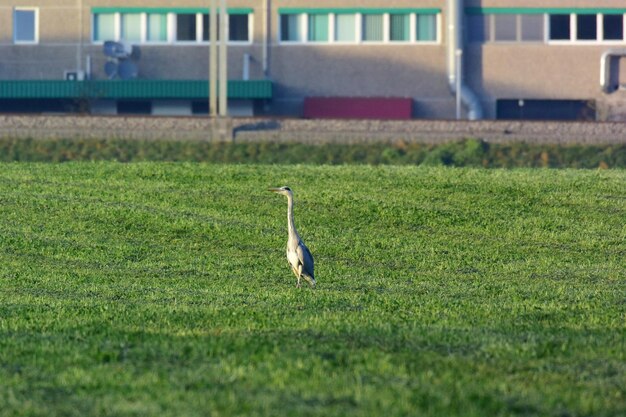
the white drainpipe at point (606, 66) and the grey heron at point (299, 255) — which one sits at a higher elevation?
the white drainpipe at point (606, 66)

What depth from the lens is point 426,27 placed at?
64.6 metres

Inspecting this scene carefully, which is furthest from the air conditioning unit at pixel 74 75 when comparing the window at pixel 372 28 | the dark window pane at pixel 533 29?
the dark window pane at pixel 533 29

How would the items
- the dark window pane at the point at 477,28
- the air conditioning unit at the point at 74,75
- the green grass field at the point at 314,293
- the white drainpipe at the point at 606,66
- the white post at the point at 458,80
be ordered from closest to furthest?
the green grass field at the point at 314,293 < the white post at the point at 458,80 < the white drainpipe at the point at 606,66 < the air conditioning unit at the point at 74,75 < the dark window pane at the point at 477,28

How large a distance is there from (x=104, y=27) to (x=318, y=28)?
33.6 feet

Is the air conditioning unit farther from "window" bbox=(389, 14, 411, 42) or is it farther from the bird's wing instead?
the bird's wing

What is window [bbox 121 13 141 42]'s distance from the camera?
6481 cm

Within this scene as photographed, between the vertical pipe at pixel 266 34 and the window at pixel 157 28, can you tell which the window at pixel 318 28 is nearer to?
the vertical pipe at pixel 266 34

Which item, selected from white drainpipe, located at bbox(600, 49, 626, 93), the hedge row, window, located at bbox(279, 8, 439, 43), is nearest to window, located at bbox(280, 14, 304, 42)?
window, located at bbox(279, 8, 439, 43)

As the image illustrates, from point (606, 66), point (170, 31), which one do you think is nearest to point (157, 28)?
point (170, 31)

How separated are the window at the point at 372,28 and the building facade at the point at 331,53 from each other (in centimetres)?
5

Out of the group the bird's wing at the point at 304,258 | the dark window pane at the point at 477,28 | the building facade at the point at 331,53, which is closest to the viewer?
the bird's wing at the point at 304,258

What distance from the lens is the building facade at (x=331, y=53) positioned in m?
63.8

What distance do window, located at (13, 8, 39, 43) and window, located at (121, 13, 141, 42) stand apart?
13.6ft

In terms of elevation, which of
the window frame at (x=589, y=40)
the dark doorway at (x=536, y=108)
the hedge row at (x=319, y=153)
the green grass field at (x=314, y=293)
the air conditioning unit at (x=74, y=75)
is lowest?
the green grass field at (x=314, y=293)
